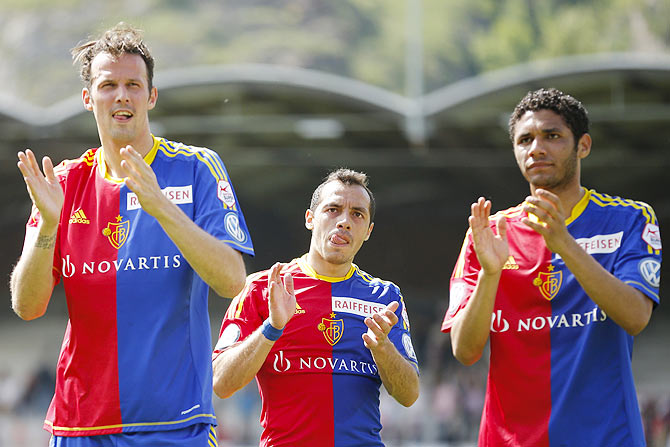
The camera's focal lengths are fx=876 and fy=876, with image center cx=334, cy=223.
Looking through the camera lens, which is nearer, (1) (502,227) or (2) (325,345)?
(1) (502,227)

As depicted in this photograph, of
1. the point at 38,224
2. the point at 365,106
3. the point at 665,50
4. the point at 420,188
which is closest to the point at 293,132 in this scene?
the point at 365,106

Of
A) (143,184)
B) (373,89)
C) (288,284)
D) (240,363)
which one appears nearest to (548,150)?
(288,284)

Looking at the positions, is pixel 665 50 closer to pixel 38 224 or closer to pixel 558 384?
pixel 558 384

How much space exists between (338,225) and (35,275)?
147 centimetres

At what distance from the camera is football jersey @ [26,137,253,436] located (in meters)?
3.34

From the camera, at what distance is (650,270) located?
3.98 meters

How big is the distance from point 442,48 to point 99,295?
10527 mm

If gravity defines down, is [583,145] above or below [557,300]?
above

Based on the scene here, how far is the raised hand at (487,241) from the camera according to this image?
3.86 metres

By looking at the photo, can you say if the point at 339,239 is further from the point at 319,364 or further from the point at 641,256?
the point at 641,256

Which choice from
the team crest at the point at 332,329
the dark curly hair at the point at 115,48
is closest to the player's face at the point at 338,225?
the team crest at the point at 332,329

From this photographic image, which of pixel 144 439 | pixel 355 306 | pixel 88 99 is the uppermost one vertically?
pixel 88 99

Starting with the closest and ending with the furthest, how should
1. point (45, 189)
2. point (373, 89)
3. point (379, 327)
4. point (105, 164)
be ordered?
point (45, 189)
point (105, 164)
point (379, 327)
point (373, 89)

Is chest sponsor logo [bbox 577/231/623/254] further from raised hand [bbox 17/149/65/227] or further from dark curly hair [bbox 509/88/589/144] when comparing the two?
raised hand [bbox 17/149/65/227]
